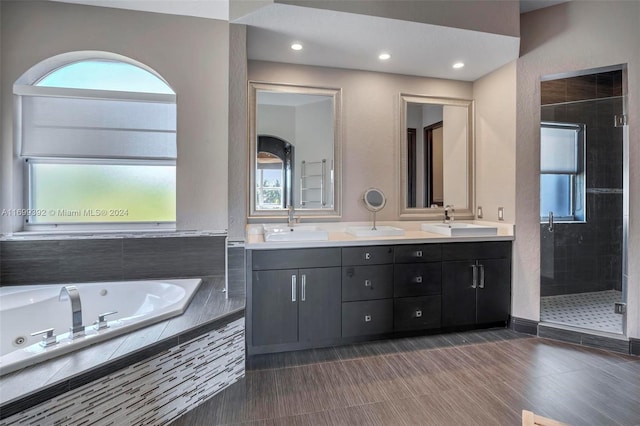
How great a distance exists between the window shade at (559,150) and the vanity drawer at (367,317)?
1985 millimetres

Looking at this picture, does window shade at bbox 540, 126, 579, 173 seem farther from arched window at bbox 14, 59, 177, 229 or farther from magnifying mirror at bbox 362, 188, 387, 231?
arched window at bbox 14, 59, 177, 229

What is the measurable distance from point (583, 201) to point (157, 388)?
408 cm

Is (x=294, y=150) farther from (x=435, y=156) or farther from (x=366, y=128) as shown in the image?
(x=435, y=156)

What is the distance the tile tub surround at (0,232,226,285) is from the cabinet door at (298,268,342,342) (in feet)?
2.79

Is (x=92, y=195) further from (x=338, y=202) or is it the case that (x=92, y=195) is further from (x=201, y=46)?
(x=338, y=202)

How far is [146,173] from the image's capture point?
9.16 feet

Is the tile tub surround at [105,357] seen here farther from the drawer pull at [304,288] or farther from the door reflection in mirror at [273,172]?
the door reflection in mirror at [273,172]

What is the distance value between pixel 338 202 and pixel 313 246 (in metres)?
0.79

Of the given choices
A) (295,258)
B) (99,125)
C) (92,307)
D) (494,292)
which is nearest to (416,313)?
(494,292)

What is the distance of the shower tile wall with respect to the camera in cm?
269

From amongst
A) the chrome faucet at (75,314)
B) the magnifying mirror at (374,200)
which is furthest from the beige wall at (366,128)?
the chrome faucet at (75,314)

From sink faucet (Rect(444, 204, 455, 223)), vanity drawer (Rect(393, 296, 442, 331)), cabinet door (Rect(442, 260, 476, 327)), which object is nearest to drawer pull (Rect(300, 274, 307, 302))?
vanity drawer (Rect(393, 296, 442, 331))

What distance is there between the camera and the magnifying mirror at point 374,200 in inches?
119

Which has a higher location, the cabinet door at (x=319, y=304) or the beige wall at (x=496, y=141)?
the beige wall at (x=496, y=141)
